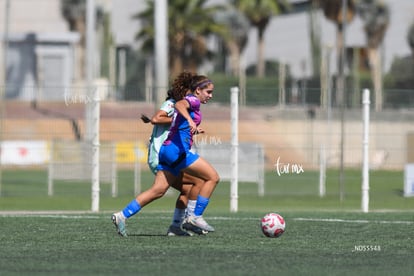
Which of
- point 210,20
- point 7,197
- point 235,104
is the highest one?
point 210,20

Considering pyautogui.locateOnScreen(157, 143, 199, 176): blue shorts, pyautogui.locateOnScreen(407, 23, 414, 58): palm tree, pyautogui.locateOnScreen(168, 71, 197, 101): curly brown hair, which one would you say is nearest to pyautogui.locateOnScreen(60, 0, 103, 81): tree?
pyautogui.locateOnScreen(407, 23, 414, 58): palm tree

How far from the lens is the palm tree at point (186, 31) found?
223 feet

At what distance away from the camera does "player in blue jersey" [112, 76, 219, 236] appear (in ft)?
46.0

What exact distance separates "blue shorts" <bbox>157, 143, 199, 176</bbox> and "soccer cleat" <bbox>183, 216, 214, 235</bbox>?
62 cm

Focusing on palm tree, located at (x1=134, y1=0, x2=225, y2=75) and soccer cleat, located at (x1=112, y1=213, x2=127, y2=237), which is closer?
soccer cleat, located at (x1=112, y1=213, x2=127, y2=237)

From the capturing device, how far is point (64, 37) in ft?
198

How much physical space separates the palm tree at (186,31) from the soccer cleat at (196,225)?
52.6m

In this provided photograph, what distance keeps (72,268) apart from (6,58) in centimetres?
4815

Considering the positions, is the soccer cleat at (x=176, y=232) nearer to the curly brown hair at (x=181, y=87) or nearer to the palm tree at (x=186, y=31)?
the curly brown hair at (x=181, y=87)

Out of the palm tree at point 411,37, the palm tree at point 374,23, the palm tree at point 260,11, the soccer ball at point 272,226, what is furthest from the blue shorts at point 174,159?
the palm tree at point 260,11

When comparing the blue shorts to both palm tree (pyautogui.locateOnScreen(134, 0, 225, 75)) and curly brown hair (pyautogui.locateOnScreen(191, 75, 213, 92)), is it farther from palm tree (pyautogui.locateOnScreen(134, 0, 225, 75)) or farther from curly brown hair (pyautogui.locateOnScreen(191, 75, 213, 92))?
palm tree (pyautogui.locateOnScreen(134, 0, 225, 75))

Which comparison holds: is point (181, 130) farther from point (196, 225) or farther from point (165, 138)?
point (196, 225)

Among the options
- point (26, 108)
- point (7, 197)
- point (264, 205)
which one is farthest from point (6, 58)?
point (264, 205)

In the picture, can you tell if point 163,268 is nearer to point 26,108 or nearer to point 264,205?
point 264,205
